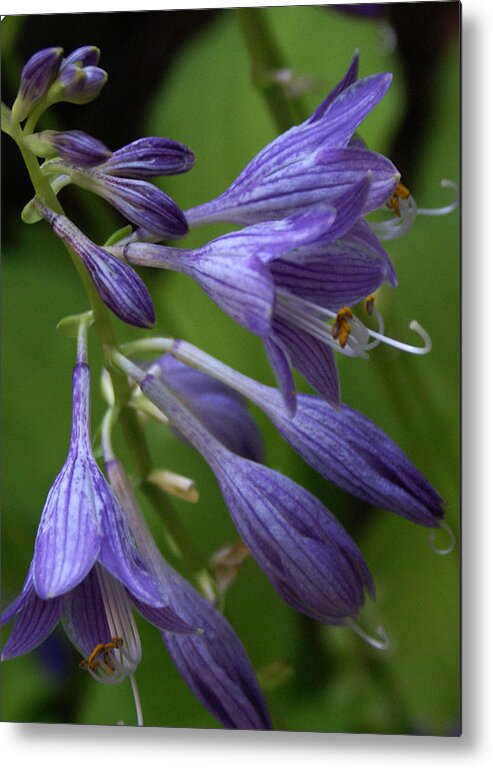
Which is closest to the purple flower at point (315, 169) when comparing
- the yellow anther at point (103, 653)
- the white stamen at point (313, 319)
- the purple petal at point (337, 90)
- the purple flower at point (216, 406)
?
the purple petal at point (337, 90)

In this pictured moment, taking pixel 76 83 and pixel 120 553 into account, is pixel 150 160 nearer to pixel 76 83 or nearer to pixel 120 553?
pixel 76 83

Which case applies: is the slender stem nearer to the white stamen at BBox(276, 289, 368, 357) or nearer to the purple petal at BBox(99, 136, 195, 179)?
the purple petal at BBox(99, 136, 195, 179)

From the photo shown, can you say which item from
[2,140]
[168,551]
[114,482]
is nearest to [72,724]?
[168,551]

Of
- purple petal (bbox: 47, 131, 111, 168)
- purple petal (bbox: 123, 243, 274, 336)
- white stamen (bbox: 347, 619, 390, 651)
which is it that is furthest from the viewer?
white stamen (bbox: 347, 619, 390, 651)

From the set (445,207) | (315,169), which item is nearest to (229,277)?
(315,169)

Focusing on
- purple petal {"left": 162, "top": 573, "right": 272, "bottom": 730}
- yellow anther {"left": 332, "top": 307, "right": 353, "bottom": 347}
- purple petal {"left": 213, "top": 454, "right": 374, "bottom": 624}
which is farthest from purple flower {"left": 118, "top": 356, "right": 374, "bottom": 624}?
yellow anther {"left": 332, "top": 307, "right": 353, "bottom": 347}

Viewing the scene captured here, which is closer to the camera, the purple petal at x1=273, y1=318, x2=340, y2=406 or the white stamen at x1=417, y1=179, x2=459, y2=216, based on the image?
the purple petal at x1=273, y1=318, x2=340, y2=406
